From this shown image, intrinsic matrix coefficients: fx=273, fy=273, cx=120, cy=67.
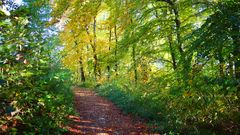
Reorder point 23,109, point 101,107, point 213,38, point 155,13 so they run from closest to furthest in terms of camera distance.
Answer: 1. point 213,38
2. point 23,109
3. point 155,13
4. point 101,107

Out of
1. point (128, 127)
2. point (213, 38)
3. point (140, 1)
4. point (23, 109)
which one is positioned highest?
point (140, 1)

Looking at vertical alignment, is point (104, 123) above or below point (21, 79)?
below

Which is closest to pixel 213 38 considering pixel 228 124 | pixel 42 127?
pixel 228 124

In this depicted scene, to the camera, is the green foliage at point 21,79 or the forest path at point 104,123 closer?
the green foliage at point 21,79

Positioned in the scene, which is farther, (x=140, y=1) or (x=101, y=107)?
(x=101, y=107)

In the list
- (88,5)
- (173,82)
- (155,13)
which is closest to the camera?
(88,5)

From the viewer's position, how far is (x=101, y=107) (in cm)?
1344

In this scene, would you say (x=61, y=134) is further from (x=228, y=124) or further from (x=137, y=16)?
(x=137, y=16)

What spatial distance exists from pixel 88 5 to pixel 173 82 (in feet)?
11.7

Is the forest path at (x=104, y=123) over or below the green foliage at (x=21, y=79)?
below

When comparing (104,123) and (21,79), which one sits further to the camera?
(104,123)

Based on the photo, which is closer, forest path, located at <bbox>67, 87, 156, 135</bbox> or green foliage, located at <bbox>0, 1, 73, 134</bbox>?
green foliage, located at <bbox>0, 1, 73, 134</bbox>

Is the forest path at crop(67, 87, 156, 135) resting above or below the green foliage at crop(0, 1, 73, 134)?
below

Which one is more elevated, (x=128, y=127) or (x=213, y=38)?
(x=213, y=38)
